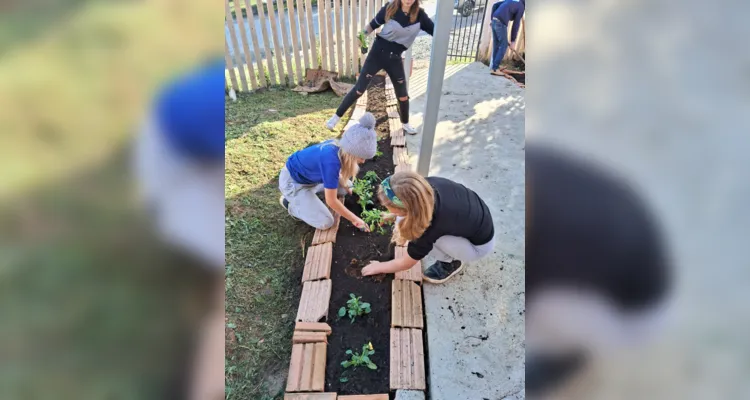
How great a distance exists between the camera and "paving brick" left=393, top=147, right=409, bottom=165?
4453 millimetres

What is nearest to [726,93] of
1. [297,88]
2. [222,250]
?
[222,250]

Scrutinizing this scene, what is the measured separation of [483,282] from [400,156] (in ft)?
5.68

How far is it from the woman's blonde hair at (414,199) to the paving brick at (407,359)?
0.66m

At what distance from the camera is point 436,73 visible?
324 centimetres

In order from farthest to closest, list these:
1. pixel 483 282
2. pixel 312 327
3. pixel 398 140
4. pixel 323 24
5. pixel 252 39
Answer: pixel 323 24, pixel 252 39, pixel 398 140, pixel 483 282, pixel 312 327

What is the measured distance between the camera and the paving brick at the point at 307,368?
2486 mm

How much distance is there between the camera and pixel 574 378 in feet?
1.97

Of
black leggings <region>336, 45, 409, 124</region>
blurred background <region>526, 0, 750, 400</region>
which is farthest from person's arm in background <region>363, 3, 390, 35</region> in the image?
blurred background <region>526, 0, 750, 400</region>

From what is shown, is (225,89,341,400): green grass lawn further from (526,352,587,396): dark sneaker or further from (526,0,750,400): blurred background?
(526,0,750,400): blurred background

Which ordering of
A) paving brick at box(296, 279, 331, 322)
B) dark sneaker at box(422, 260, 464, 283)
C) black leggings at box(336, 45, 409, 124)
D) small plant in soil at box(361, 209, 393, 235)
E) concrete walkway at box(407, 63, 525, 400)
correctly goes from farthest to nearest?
black leggings at box(336, 45, 409, 124) < small plant in soil at box(361, 209, 393, 235) < dark sneaker at box(422, 260, 464, 283) < paving brick at box(296, 279, 331, 322) < concrete walkway at box(407, 63, 525, 400)

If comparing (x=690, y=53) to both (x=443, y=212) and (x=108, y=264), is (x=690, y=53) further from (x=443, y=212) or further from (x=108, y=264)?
(x=443, y=212)

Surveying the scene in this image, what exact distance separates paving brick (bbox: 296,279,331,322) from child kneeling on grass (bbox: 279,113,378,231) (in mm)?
612

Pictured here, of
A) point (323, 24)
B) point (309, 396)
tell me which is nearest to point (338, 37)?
point (323, 24)

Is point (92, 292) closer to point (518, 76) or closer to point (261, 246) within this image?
point (261, 246)
